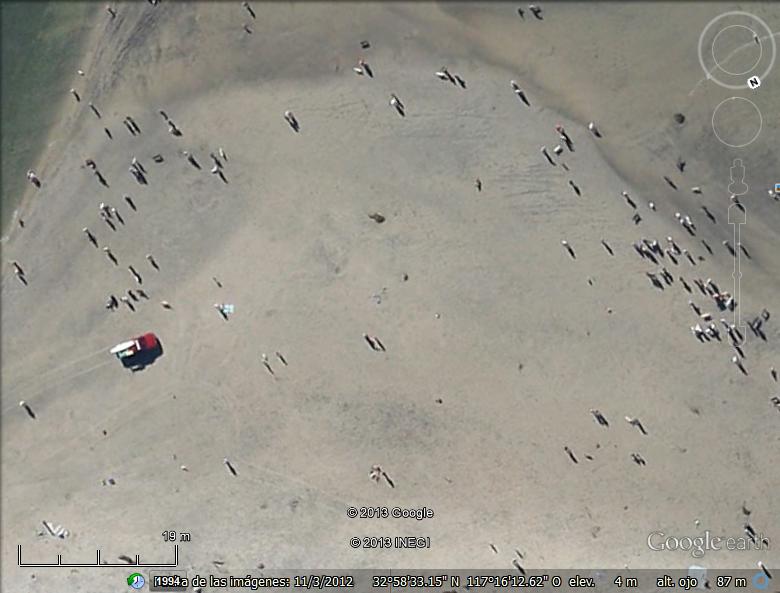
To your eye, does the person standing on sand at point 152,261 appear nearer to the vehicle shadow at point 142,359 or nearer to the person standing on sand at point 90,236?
the person standing on sand at point 90,236

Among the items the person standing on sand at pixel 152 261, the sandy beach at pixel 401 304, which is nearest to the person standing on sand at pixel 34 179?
the sandy beach at pixel 401 304

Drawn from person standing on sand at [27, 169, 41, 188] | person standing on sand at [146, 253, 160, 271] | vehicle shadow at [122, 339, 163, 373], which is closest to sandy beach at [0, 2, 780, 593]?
person standing on sand at [146, 253, 160, 271]

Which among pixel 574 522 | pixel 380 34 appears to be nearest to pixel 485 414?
pixel 574 522

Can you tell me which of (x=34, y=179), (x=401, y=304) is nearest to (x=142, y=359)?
(x=34, y=179)

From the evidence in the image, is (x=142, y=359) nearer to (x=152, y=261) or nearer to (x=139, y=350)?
(x=139, y=350)

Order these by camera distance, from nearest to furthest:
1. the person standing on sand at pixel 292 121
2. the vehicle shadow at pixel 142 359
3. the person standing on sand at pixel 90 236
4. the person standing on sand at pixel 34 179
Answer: the person standing on sand at pixel 292 121, the vehicle shadow at pixel 142 359, the person standing on sand at pixel 90 236, the person standing on sand at pixel 34 179

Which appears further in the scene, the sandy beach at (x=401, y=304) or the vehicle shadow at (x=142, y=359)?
the vehicle shadow at (x=142, y=359)

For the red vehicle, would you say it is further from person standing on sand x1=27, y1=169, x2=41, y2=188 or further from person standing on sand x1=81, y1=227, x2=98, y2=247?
person standing on sand x1=27, y1=169, x2=41, y2=188
